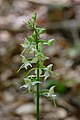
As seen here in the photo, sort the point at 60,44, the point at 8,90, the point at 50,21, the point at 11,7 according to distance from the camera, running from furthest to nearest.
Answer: the point at 11,7 < the point at 50,21 < the point at 60,44 < the point at 8,90

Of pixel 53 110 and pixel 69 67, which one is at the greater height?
pixel 69 67

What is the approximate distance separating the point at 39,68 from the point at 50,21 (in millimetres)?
4467

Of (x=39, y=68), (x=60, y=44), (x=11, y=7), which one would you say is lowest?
(x=39, y=68)

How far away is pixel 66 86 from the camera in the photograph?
425 centimetres

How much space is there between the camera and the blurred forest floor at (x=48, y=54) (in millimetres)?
3963

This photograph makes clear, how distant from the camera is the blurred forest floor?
13.0 ft

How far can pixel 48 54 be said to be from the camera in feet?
17.2

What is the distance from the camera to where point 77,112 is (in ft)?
12.7

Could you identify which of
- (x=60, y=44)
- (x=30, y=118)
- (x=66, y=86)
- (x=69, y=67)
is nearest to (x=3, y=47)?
(x=60, y=44)

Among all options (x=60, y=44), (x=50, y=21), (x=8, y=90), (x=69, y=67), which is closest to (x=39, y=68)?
(x=8, y=90)

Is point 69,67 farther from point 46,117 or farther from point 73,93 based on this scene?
point 46,117

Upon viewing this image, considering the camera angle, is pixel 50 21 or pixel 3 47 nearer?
pixel 3 47

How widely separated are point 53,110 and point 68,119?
22cm

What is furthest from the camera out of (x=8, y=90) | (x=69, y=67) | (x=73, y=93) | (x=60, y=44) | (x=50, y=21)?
(x=50, y=21)
